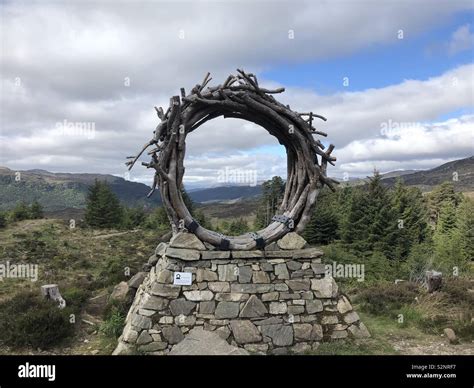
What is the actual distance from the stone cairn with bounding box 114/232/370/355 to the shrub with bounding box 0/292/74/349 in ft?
6.29

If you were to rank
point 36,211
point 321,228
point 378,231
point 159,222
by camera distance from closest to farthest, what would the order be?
point 378,231, point 321,228, point 36,211, point 159,222

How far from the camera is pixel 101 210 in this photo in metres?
33.9

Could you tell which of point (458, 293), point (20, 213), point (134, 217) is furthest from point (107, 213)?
point (458, 293)

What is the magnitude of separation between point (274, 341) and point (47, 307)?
592 cm

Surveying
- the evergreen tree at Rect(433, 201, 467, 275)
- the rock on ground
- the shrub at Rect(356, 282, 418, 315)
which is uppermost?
the rock on ground

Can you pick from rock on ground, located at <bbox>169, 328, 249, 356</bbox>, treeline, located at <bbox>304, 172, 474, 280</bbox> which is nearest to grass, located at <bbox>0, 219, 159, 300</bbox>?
rock on ground, located at <bbox>169, 328, 249, 356</bbox>

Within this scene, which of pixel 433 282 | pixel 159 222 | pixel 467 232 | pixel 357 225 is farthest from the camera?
pixel 159 222

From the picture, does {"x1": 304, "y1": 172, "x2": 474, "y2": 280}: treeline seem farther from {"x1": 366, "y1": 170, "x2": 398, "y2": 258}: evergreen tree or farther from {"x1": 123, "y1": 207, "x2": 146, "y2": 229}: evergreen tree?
{"x1": 123, "y1": 207, "x2": 146, "y2": 229}: evergreen tree

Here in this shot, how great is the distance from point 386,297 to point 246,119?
264 inches

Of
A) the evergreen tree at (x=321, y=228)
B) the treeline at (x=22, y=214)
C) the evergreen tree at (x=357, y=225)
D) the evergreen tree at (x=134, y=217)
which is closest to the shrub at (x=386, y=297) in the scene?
the evergreen tree at (x=357, y=225)

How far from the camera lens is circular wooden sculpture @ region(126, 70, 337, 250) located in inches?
297

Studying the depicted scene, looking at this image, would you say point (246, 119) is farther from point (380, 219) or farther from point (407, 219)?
point (407, 219)

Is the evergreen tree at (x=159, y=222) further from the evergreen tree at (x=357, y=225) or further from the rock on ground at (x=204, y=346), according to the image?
the rock on ground at (x=204, y=346)

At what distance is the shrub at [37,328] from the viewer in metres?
7.95
